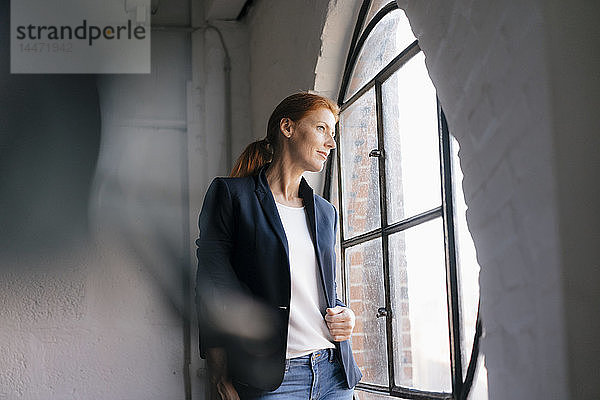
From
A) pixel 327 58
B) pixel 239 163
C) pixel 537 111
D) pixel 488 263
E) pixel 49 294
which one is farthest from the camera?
pixel 49 294

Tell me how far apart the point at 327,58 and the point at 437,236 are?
1.28 metres

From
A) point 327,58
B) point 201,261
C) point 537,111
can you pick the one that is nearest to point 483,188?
point 537,111

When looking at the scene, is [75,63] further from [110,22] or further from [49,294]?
[49,294]

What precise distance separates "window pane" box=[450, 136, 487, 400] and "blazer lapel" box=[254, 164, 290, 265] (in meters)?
0.63

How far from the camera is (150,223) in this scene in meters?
4.74

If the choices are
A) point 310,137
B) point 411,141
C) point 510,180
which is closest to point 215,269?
point 310,137

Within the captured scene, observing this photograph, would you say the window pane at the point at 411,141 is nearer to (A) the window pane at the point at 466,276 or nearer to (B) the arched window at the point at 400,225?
(B) the arched window at the point at 400,225

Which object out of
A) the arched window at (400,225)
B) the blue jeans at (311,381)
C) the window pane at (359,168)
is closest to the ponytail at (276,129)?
the arched window at (400,225)

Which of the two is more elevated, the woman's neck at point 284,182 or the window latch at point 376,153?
the window latch at point 376,153

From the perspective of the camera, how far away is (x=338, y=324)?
6.79ft

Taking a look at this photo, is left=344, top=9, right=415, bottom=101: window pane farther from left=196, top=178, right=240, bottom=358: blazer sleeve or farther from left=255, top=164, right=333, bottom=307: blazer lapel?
left=196, top=178, right=240, bottom=358: blazer sleeve

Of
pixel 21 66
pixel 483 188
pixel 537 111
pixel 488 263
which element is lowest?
pixel 488 263

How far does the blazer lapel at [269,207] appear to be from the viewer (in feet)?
6.91

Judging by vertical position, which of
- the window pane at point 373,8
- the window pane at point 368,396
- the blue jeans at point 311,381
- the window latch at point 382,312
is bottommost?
the window pane at point 368,396
